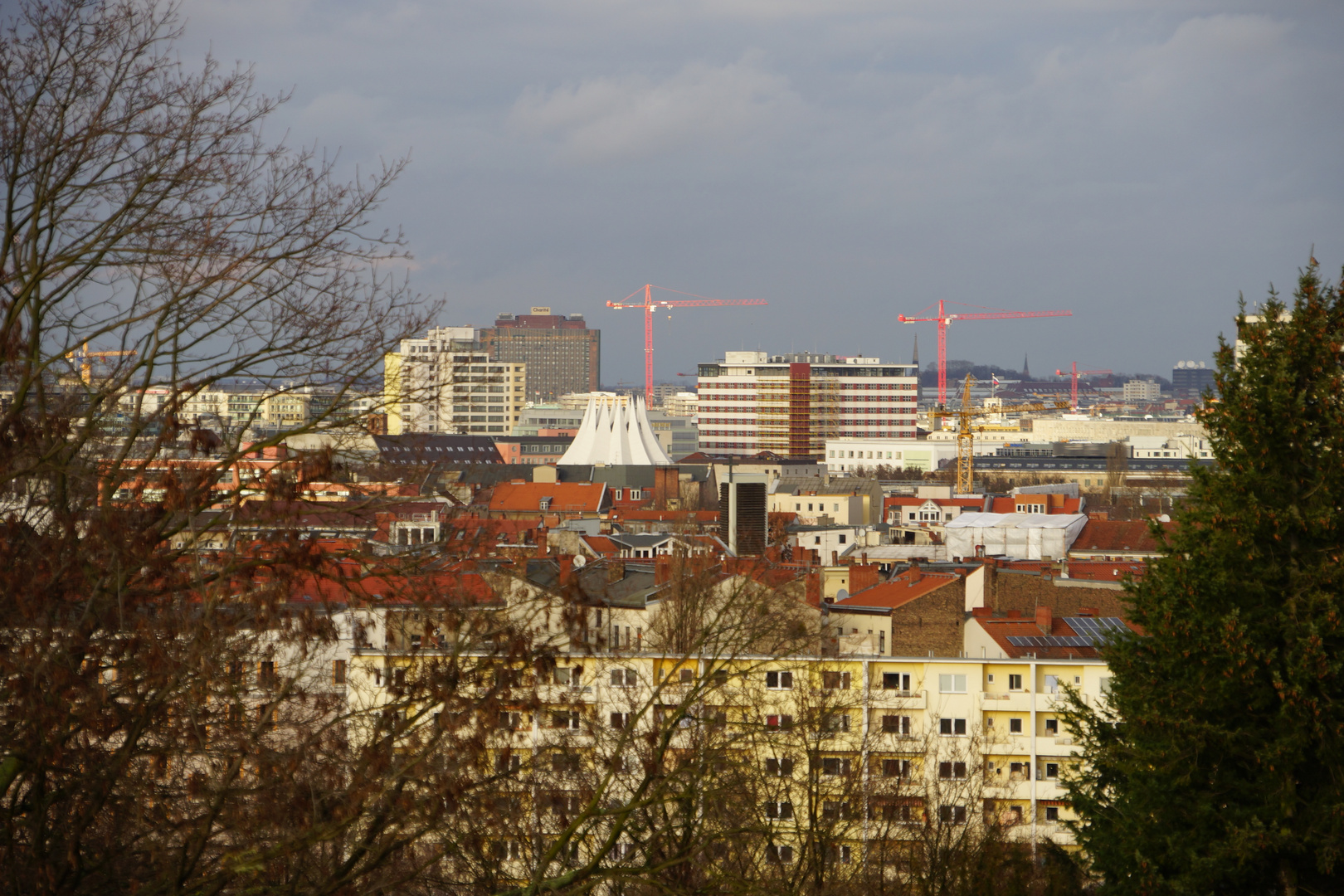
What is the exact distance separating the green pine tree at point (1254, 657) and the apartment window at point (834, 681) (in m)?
5.88

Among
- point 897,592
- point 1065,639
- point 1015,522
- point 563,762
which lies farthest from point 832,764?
point 1015,522

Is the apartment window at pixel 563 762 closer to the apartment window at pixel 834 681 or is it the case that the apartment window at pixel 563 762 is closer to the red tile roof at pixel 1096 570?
the apartment window at pixel 834 681

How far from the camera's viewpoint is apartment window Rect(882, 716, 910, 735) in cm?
1833

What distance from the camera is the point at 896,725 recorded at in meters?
20.5

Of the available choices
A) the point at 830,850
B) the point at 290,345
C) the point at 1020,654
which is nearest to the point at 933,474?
the point at 1020,654

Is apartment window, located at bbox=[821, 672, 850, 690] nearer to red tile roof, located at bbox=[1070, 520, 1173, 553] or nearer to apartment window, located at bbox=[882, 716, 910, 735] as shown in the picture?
apartment window, located at bbox=[882, 716, 910, 735]

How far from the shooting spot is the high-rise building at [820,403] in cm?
12912

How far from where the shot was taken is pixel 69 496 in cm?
586

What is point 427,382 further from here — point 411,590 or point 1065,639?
A: point 1065,639

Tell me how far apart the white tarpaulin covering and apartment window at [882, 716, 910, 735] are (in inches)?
809

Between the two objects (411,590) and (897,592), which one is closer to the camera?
(411,590)

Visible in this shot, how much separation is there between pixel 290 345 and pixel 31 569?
6.39ft

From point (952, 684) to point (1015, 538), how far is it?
79.5ft

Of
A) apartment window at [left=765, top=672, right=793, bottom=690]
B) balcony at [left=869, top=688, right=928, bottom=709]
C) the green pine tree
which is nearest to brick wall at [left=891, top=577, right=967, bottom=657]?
balcony at [left=869, top=688, right=928, bottom=709]
